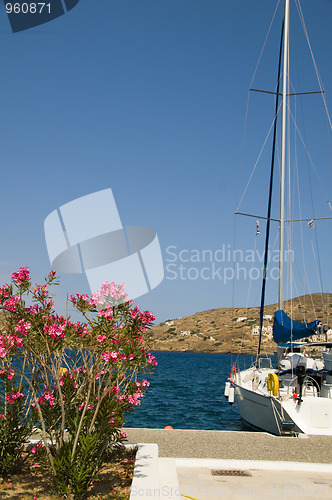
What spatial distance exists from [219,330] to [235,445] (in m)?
163

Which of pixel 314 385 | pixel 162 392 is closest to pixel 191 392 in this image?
pixel 162 392

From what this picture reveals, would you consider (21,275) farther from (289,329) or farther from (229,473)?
(289,329)

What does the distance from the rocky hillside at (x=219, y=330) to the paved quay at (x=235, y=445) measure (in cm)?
12753

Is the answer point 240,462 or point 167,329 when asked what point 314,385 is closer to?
point 240,462

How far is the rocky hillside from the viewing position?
14450 centimetres

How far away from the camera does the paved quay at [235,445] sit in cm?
1055

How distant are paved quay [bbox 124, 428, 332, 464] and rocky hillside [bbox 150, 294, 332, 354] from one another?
12753 cm

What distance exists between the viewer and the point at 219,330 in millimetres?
171250

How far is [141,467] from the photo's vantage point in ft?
25.0

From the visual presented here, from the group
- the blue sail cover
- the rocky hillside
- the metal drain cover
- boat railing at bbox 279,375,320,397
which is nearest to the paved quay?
the metal drain cover

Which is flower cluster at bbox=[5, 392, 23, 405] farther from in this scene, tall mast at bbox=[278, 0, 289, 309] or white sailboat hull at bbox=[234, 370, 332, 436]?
tall mast at bbox=[278, 0, 289, 309]

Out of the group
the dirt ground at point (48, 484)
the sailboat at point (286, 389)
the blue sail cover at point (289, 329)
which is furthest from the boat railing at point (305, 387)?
the dirt ground at point (48, 484)

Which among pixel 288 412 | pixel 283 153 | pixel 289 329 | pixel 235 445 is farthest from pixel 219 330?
pixel 235 445

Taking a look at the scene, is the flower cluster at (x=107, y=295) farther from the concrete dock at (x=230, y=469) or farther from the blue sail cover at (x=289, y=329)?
the blue sail cover at (x=289, y=329)
